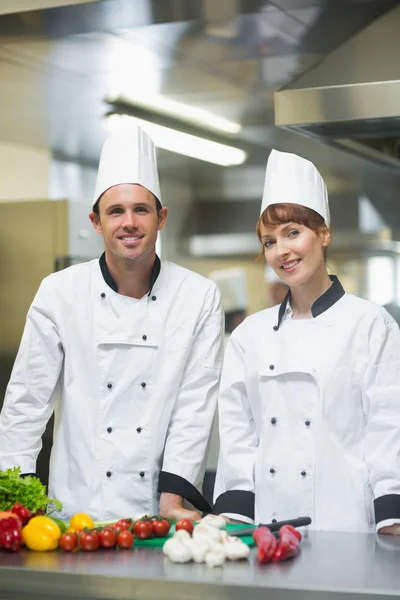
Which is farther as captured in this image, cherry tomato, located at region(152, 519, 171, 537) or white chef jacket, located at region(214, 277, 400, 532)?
white chef jacket, located at region(214, 277, 400, 532)

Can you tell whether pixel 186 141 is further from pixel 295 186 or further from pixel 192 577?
pixel 192 577

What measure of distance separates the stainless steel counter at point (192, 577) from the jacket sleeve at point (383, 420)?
29 centimetres

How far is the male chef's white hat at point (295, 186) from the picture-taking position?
2.23 m

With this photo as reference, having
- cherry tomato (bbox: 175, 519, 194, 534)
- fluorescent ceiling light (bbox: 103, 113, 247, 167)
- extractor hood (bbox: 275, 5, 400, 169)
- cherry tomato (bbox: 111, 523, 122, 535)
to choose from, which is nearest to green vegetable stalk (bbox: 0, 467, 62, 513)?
cherry tomato (bbox: 111, 523, 122, 535)

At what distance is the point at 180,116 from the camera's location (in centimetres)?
405

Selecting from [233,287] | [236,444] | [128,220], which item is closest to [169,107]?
[233,287]

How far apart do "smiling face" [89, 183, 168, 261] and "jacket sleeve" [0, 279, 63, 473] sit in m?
0.25

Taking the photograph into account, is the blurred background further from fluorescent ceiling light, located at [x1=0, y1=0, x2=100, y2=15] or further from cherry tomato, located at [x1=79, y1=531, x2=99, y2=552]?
cherry tomato, located at [x1=79, y1=531, x2=99, y2=552]

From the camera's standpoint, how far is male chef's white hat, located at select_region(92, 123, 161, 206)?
2.42 meters

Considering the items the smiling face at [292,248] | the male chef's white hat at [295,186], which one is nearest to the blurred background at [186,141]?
the male chef's white hat at [295,186]

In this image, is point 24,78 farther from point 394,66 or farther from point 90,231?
point 394,66

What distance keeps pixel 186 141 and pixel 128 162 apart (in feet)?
5.42

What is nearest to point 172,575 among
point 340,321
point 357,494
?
point 357,494

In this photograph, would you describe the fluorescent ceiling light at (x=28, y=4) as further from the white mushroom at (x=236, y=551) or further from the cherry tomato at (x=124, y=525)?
the white mushroom at (x=236, y=551)
